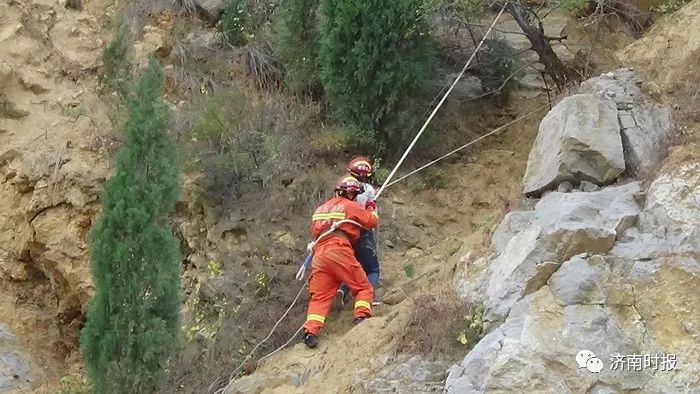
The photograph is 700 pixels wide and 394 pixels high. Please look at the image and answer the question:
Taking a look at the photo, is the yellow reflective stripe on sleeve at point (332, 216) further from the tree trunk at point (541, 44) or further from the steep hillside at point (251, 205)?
the tree trunk at point (541, 44)

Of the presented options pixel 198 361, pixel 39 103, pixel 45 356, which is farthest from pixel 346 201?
pixel 39 103

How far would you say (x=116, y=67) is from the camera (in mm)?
12883

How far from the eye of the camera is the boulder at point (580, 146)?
8.42m

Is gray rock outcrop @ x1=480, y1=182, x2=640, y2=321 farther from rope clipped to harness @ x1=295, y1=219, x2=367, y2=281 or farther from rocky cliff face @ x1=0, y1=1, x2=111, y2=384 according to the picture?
rocky cliff face @ x1=0, y1=1, x2=111, y2=384

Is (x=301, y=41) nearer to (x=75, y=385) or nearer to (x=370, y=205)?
(x=370, y=205)

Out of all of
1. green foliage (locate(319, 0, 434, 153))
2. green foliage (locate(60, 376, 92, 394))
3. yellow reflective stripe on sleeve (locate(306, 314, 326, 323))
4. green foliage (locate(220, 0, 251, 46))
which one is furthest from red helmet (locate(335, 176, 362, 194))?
green foliage (locate(220, 0, 251, 46))

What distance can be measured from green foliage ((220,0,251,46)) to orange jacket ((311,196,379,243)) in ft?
17.0

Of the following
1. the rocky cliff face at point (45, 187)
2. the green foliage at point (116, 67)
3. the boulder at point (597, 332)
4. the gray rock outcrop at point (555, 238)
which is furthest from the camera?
the green foliage at point (116, 67)

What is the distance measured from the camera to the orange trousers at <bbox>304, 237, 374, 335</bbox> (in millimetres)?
8914

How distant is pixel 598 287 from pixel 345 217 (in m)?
3.01

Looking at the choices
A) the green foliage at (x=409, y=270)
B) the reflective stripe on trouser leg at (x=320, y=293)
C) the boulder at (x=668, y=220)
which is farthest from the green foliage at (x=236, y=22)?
the boulder at (x=668, y=220)

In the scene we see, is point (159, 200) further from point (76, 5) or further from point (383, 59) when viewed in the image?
point (76, 5)

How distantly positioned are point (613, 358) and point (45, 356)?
24.0 ft

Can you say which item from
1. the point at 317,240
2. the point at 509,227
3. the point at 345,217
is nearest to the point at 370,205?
the point at 345,217
